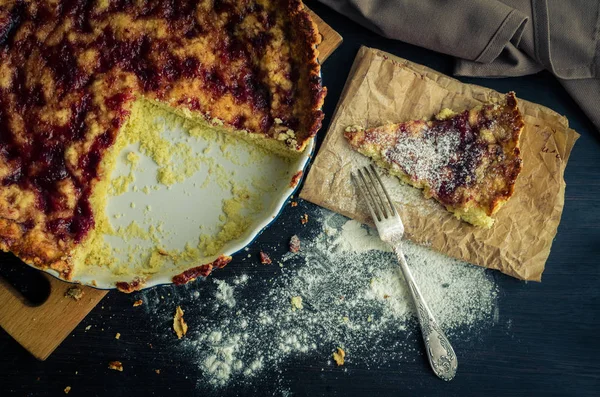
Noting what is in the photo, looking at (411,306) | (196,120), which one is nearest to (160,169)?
(196,120)

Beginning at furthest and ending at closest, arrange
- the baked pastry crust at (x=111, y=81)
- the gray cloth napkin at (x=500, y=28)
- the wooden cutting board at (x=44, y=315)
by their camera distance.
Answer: the gray cloth napkin at (x=500, y=28), the wooden cutting board at (x=44, y=315), the baked pastry crust at (x=111, y=81)

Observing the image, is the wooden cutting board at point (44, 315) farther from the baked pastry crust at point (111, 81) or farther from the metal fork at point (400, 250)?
the metal fork at point (400, 250)

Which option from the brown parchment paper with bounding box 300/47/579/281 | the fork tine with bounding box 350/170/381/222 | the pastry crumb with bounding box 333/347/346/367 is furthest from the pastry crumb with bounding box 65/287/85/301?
the fork tine with bounding box 350/170/381/222

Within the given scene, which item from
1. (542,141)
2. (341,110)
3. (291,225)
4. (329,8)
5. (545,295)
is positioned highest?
(329,8)

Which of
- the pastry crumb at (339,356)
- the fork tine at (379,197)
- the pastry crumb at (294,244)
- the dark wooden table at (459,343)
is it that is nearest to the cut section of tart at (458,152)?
the fork tine at (379,197)

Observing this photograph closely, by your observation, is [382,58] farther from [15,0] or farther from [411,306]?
[15,0]

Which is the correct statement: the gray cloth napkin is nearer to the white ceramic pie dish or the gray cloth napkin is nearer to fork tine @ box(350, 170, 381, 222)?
fork tine @ box(350, 170, 381, 222)

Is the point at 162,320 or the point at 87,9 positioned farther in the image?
the point at 162,320
